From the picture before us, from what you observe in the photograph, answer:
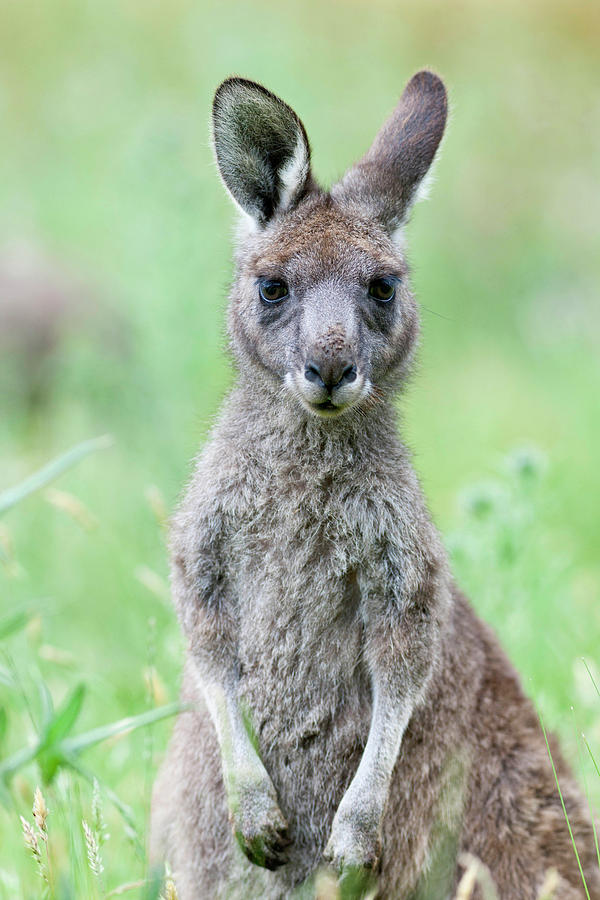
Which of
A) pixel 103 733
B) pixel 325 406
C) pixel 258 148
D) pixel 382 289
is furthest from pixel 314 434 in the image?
pixel 103 733

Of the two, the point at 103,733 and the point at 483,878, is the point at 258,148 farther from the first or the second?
the point at 483,878

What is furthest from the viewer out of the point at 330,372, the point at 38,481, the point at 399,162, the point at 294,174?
the point at 399,162

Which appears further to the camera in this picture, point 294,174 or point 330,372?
point 294,174

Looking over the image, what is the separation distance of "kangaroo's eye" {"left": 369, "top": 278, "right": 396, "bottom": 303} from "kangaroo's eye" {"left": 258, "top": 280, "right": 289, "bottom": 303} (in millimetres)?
254

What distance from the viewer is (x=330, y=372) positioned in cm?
349

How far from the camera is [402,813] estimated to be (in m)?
3.84

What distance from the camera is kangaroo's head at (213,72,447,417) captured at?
11.8 ft

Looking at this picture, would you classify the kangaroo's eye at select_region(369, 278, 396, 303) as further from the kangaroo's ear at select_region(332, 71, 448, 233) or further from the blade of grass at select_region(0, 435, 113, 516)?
the blade of grass at select_region(0, 435, 113, 516)

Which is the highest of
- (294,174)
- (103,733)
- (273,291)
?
(294,174)

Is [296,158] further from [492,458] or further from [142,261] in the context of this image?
[142,261]

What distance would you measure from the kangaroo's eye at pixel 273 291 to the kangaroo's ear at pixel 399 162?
0.41 m

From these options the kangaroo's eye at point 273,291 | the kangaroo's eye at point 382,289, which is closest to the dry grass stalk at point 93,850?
the kangaroo's eye at point 273,291

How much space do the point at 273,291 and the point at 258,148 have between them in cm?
48

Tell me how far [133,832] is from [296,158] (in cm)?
206
